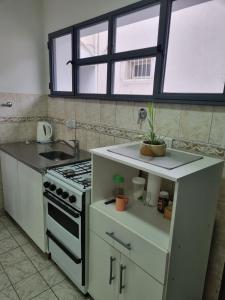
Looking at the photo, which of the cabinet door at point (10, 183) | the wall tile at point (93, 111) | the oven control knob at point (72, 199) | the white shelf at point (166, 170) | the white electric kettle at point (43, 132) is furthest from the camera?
the white electric kettle at point (43, 132)

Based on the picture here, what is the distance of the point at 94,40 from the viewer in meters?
2.04

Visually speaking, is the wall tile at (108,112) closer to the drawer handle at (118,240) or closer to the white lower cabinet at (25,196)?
the white lower cabinet at (25,196)

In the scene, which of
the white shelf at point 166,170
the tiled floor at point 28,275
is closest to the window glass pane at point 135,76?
the white shelf at point 166,170

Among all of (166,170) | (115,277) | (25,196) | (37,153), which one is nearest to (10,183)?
(25,196)

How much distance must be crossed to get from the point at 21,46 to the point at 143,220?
Answer: 2257 mm

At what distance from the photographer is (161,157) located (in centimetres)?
117

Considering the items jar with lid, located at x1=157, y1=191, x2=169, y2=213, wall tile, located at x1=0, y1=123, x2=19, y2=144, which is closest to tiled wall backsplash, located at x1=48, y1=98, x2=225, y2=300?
jar with lid, located at x1=157, y1=191, x2=169, y2=213

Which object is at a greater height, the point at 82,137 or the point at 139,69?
the point at 139,69

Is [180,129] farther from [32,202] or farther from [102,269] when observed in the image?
[32,202]

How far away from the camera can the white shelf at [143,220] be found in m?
1.03

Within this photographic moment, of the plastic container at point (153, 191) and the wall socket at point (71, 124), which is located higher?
the wall socket at point (71, 124)

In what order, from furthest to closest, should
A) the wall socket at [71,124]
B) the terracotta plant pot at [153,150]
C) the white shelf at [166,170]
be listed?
1. the wall socket at [71,124]
2. the terracotta plant pot at [153,150]
3. the white shelf at [166,170]

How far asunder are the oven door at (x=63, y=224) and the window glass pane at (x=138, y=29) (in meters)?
1.31

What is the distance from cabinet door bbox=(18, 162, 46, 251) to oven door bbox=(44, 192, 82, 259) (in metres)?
0.11
